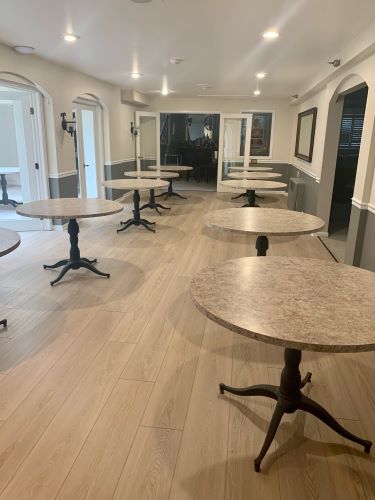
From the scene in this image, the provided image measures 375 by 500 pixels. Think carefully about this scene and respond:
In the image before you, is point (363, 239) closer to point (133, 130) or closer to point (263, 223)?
point (263, 223)

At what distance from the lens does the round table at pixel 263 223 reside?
2.41 metres

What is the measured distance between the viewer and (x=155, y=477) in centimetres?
153

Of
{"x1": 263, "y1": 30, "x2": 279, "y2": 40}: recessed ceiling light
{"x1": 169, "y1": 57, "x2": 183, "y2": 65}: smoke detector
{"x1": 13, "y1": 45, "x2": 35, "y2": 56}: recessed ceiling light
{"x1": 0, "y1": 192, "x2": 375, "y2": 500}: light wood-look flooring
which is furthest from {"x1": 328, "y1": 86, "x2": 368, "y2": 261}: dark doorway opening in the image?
{"x1": 13, "y1": 45, "x2": 35, "y2": 56}: recessed ceiling light

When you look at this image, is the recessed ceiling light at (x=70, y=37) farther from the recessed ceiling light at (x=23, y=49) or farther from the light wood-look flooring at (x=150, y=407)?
the light wood-look flooring at (x=150, y=407)

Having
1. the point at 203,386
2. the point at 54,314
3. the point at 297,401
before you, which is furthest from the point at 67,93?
the point at 297,401

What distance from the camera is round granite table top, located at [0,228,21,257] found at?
6.84 feet

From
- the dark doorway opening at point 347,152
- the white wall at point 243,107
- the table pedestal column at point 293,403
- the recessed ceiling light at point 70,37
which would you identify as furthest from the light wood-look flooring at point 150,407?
the white wall at point 243,107

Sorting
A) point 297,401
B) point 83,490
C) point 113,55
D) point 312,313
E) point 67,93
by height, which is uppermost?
point 113,55

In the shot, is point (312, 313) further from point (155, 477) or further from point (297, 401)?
point (155, 477)

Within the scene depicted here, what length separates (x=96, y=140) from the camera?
7062 mm

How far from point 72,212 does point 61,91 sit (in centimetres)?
294

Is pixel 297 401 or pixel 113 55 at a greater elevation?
pixel 113 55

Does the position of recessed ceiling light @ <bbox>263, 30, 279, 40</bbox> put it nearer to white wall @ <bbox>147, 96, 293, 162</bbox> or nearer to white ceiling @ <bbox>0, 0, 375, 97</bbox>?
white ceiling @ <bbox>0, 0, 375, 97</bbox>

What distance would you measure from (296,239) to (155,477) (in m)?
4.32
